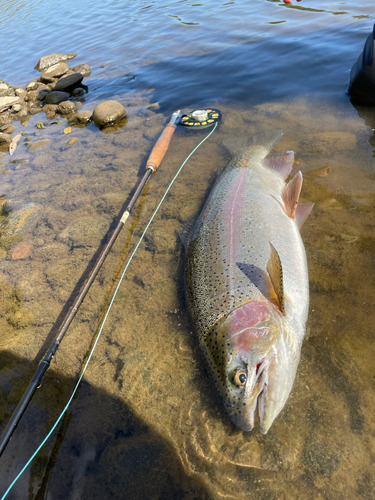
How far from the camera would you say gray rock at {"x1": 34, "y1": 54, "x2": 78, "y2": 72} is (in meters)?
11.3

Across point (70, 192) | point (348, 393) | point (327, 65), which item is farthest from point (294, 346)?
point (327, 65)

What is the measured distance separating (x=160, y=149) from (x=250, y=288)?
3302 mm

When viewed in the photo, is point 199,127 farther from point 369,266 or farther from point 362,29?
point 362,29

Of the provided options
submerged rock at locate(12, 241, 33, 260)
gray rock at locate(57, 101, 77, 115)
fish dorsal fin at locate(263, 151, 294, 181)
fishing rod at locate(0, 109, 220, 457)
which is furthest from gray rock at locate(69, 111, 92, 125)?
fish dorsal fin at locate(263, 151, 294, 181)

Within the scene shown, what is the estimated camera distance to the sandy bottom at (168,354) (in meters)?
2.40

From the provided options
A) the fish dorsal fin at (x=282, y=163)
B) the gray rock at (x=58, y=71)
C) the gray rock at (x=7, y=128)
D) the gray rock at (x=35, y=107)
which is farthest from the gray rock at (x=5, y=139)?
the fish dorsal fin at (x=282, y=163)

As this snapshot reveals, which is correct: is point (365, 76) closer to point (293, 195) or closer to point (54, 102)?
point (293, 195)

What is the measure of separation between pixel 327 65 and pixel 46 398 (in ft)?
27.8

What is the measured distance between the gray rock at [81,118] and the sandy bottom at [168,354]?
2.80m

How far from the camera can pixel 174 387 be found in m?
2.93

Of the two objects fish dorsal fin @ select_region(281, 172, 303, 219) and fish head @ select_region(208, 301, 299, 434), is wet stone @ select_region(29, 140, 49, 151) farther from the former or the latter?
fish head @ select_region(208, 301, 299, 434)

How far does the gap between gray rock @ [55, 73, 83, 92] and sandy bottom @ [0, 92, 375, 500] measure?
216 inches

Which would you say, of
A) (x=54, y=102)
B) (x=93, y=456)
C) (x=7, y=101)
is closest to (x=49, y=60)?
(x=7, y=101)

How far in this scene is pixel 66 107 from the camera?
837cm
